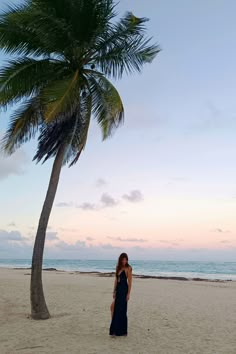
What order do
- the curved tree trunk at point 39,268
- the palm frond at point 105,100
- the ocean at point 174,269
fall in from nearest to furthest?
the curved tree trunk at point 39,268 → the palm frond at point 105,100 → the ocean at point 174,269

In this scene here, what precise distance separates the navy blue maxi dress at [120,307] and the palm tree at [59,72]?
306 cm

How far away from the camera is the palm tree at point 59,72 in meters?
12.2

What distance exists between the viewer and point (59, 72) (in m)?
13.0

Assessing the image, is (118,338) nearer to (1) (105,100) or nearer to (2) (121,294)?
(2) (121,294)

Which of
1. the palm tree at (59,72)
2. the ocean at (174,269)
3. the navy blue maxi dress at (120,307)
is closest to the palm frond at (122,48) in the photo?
the palm tree at (59,72)

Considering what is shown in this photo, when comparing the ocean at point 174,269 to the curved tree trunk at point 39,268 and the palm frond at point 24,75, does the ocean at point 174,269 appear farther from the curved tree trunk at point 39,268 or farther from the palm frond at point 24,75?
the palm frond at point 24,75

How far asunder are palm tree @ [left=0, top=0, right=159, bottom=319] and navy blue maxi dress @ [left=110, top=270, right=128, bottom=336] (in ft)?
10.0

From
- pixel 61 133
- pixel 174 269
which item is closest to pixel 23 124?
pixel 61 133

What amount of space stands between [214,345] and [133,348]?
2.06 metres

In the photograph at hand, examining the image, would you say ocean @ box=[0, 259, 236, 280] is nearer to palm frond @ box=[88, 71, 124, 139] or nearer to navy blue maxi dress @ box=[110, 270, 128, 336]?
palm frond @ box=[88, 71, 124, 139]

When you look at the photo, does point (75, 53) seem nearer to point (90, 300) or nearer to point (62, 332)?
point (62, 332)

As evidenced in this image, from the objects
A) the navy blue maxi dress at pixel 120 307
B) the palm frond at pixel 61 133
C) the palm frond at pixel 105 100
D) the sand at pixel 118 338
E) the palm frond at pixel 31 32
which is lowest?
the sand at pixel 118 338

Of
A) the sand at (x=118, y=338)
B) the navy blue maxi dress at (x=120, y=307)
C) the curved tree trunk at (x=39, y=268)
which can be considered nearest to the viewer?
the sand at (x=118, y=338)

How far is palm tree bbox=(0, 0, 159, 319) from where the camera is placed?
12234 mm
